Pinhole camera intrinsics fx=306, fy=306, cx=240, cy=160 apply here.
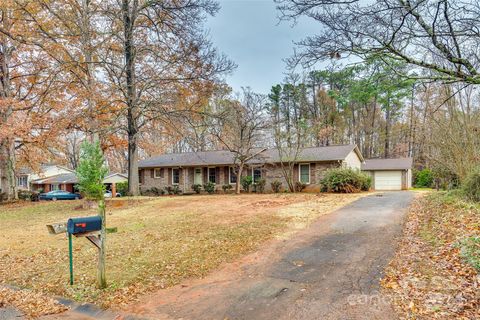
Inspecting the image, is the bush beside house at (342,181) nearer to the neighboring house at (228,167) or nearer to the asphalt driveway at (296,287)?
the neighboring house at (228,167)

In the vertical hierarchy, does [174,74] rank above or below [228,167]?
above

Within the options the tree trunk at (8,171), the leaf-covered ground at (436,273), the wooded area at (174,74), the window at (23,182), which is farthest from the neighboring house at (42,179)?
the leaf-covered ground at (436,273)

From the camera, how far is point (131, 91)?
17.2m

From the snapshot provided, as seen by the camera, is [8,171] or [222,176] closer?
[8,171]

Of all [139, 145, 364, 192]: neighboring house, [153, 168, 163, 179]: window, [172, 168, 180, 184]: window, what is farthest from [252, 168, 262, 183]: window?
[153, 168, 163, 179]: window

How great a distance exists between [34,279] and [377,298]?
5745 mm

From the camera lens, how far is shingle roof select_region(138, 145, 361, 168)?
21.9 meters

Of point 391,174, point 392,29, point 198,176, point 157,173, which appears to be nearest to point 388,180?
point 391,174

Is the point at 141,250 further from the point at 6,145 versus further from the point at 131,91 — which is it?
the point at 6,145

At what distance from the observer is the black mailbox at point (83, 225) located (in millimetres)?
4723

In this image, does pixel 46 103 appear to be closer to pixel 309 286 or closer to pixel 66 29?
pixel 66 29

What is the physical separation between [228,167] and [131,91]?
10133 millimetres

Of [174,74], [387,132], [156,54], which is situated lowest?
[387,132]

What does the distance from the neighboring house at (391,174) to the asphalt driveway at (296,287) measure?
2189 cm
